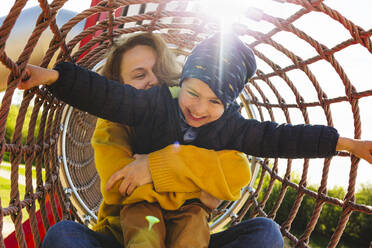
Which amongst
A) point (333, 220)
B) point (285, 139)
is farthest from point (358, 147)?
point (333, 220)

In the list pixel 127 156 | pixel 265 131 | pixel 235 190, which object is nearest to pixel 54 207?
pixel 127 156

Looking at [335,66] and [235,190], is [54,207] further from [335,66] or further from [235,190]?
[335,66]

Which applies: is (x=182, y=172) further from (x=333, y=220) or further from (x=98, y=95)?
(x=333, y=220)

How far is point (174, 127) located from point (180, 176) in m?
0.15

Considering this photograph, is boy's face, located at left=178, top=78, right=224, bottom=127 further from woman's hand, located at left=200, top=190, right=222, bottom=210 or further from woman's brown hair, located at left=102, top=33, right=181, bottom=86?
woman's brown hair, located at left=102, top=33, right=181, bottom=86

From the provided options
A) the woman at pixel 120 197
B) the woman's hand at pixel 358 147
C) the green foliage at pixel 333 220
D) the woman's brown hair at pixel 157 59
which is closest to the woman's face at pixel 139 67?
the woman's brown hair at pixel 157 59

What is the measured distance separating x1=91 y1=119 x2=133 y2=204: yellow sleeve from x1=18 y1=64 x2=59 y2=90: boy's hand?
1.10 feet

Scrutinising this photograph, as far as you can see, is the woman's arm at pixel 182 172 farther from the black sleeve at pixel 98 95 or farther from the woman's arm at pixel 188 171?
the black sleeve at pixel 98 95

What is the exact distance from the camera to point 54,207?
110 cm

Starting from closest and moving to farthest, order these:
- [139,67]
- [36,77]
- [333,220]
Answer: [36,77], [139,67], [333,220]

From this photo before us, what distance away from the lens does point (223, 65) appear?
0.94 metres

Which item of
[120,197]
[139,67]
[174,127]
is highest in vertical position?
[139,67]

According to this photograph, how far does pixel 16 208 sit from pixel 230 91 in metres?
0.63

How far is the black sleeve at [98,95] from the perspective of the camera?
0.76m
